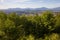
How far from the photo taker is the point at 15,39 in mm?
26328

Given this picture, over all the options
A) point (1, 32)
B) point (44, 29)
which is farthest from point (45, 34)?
point (1, 32)

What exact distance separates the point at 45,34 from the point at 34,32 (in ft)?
5.37

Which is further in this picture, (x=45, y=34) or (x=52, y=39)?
(x=45, y=34)

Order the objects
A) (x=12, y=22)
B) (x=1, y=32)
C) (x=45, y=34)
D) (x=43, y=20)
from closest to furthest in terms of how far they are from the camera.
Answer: (x=1, y=32) → (x=12, y=22) → (x=45, y=34) → (x=43, y=20)

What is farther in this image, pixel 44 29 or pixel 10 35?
pixel 44 29

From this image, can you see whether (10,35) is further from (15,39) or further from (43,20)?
(43,20)

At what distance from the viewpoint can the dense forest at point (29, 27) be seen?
26.0 m

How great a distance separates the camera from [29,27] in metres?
29.2

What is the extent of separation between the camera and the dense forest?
26047 mm

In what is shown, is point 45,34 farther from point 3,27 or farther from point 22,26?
point 3,27

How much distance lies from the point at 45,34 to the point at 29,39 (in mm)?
4368

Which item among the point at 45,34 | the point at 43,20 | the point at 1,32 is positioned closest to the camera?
the point at 1,32

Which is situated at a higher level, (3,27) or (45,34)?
(3,27)

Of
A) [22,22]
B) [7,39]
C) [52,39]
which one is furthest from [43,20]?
[7,39]
